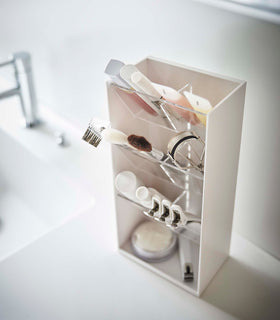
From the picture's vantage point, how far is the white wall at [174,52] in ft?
2.95

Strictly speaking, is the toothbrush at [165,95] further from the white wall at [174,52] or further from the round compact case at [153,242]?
the round compact case at [153,242]

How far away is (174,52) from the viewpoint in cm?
104

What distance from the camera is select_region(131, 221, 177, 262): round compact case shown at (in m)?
1.07

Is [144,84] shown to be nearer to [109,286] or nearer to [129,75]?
[129,75]

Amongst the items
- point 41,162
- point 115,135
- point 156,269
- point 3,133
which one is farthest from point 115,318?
point 3,133

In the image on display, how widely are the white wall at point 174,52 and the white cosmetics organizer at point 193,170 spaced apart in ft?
0.21

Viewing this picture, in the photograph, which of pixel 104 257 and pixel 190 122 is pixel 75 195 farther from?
pixel 190 122

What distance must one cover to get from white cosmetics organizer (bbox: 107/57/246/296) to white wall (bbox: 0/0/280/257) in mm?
65

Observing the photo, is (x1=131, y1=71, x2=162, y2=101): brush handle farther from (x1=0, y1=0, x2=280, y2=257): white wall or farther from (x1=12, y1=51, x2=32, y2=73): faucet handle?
(x1=12, y1=51, x2=32, y2=73): faucet handle

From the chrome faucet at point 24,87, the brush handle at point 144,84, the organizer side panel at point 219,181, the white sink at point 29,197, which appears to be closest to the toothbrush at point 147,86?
the brush handle at point 144,84

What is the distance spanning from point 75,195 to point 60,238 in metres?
0.18

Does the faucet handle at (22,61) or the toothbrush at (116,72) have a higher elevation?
the toothbrush at (116,72)

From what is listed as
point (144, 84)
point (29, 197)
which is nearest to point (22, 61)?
point (29, 197)

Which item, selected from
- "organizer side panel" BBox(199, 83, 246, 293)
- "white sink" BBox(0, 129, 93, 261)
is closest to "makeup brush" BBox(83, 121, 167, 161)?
"organizer side panel" BBox(199, 83, 246, 293)
